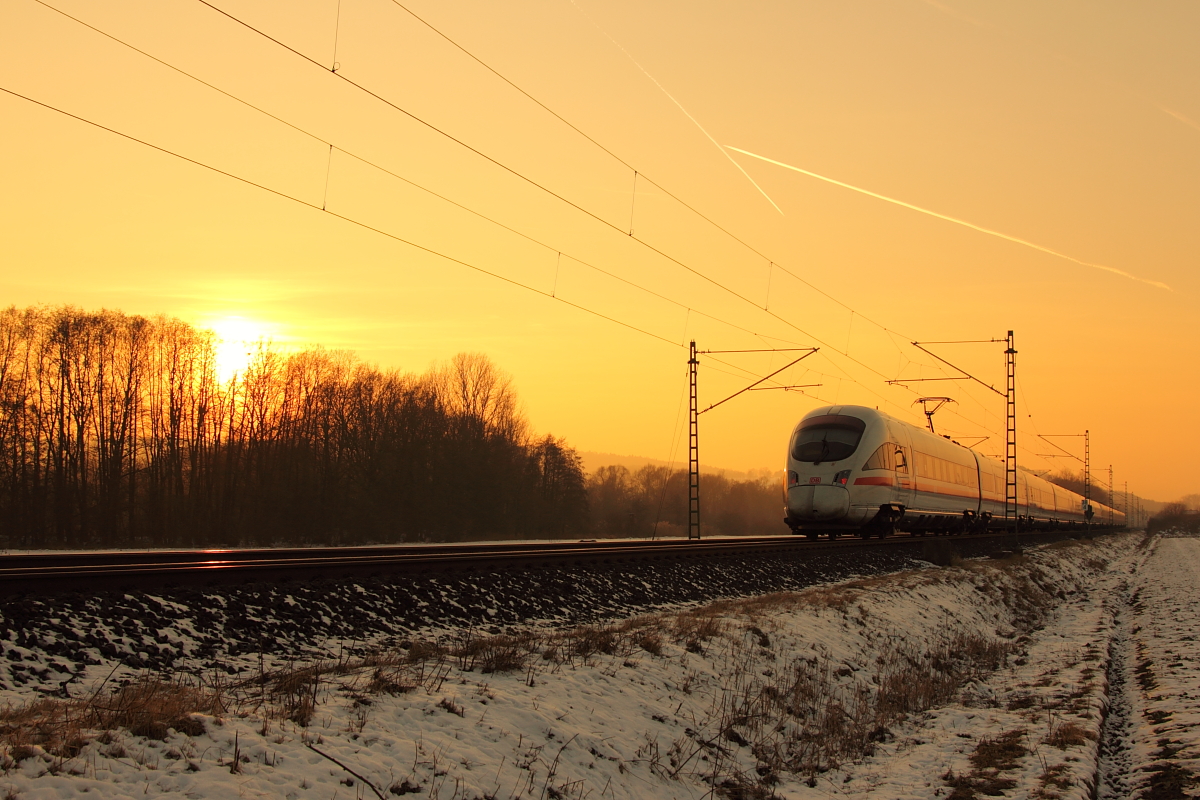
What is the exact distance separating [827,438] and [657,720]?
70.4 feet

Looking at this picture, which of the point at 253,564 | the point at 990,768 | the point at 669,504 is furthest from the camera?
the point at 669,504

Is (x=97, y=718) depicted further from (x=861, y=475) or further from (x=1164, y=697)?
(x=861, y=475)

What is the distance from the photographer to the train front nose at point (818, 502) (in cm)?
2847

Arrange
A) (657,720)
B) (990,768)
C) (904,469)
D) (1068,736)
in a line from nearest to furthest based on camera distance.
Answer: (657,720) < (990,768) < (1068,736) < (904,469)

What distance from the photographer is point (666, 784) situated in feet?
26.2

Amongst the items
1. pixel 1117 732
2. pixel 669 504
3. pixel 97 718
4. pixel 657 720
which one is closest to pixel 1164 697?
pixel 1117 732

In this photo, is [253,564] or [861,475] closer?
[253,564]

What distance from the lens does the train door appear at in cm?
3070

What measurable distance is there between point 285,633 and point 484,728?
338cm

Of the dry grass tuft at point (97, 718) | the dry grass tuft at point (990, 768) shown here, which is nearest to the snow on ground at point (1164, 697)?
the dry grass tuft at point (990, 768)

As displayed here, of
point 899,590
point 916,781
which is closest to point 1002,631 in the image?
point 899,590

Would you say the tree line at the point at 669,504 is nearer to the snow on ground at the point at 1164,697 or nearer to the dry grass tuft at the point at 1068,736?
the snow on ground at the point at 1164,697

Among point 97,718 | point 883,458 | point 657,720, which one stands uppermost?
point 883,458

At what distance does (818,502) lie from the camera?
2886cm
